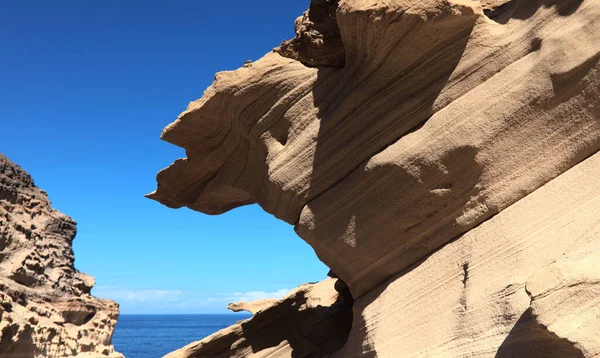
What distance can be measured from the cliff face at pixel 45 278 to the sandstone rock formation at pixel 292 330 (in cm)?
712

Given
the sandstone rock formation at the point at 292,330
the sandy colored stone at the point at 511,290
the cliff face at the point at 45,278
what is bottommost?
the sandy colored stone at the point at 511,290

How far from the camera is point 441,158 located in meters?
7.64

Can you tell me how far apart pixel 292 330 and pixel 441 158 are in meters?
5.66

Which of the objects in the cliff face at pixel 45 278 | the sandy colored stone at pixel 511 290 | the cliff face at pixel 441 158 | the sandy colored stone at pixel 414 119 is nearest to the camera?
the sandy colored stone at pixel 511 290

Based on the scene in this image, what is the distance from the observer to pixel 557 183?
701 cm

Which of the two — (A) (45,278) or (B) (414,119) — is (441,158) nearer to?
(B) (414,119)

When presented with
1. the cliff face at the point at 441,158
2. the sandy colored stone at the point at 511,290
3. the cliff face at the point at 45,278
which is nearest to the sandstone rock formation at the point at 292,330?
the cliff face at the point at 441,158

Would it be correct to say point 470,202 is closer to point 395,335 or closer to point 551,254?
point 551,254

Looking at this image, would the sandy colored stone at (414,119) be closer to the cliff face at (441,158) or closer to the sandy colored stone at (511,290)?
the cliff face at (441,158)

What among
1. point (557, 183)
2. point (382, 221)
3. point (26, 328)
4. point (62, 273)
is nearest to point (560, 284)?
point (557, 183)

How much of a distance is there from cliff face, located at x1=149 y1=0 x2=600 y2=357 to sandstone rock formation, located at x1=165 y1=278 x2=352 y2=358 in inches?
81.1

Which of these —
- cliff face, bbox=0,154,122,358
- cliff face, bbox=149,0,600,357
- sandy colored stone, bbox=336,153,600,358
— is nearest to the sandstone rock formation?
cliff face, bbox=149,0,600,357

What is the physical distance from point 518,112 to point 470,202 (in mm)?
1235

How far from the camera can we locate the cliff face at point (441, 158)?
6.63 m
